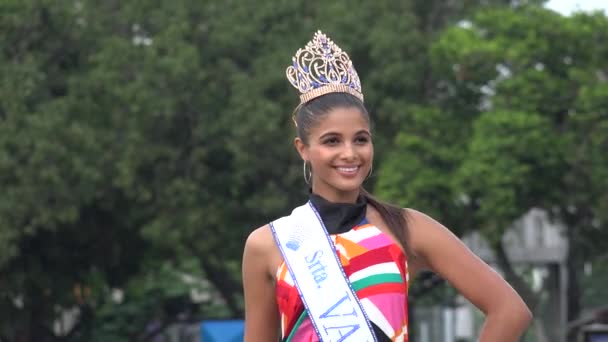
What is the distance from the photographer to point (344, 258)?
3531mm

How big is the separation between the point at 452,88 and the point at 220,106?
13.1ft

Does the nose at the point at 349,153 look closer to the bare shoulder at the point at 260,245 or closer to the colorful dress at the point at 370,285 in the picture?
the colorful dress at the point at 370,285

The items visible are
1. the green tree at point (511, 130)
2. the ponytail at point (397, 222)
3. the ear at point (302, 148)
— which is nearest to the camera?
the ponytail at point (397, 222)

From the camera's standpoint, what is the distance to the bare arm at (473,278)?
3.45 m

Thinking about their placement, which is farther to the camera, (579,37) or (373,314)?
(579,37)

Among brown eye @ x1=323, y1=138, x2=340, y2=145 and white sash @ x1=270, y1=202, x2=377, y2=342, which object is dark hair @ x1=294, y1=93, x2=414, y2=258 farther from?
white sash @ x1=270, y1=202, x2=377, y2=342

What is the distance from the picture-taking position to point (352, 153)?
11.6ft

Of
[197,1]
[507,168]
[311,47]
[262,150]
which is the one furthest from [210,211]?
[311,47]

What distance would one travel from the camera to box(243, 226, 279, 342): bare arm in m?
3.62

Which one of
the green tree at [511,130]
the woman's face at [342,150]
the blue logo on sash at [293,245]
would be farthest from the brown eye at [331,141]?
the green tree at [511,130]

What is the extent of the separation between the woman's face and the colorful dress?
0.36 feet

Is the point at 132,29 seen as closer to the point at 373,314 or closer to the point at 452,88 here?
the point at 452,88

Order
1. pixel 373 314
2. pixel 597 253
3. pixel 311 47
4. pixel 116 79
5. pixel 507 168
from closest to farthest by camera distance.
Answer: pixel 373 314 → pixel 311 47 → pixel 507 168 → pixel 116 79 → pixel 597 253

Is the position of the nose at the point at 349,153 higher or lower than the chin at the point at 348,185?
higher
